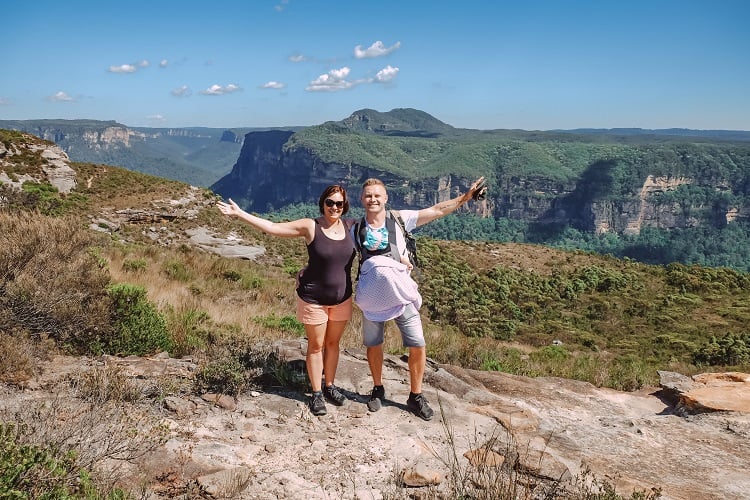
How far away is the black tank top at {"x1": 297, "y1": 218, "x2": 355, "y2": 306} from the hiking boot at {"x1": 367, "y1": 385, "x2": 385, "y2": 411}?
3.21 feet

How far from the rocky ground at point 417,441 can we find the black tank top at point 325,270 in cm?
106

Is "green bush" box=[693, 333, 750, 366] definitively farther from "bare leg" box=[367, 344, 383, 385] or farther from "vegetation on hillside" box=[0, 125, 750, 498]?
"bare leg" box=[367, 344, 383, 385]

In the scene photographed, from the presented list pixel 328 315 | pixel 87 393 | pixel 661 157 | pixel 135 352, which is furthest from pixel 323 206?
pixel 661 157

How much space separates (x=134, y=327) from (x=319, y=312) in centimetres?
249

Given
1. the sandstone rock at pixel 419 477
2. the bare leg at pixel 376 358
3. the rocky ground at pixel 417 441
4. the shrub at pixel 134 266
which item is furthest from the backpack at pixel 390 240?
the shrub at pixel 134 266

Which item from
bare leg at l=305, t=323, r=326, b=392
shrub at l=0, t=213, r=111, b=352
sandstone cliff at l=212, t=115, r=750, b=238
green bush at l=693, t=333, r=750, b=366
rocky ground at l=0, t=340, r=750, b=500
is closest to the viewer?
rocky ground at l=0, t=340, r=750, b=500

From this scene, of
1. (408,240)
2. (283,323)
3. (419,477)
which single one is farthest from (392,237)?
(283,323)

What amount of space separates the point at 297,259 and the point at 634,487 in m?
Answer: 20.9

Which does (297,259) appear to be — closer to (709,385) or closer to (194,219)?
(194,219)

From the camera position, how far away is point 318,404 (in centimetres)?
421

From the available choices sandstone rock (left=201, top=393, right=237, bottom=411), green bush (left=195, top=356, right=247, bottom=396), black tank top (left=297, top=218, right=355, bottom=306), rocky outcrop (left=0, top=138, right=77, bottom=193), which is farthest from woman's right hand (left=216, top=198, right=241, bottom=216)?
rocky outcrop (left=0, top=138, right=77, bottom=193)

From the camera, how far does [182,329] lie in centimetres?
595

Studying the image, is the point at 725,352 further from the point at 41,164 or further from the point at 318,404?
the point at 41,164

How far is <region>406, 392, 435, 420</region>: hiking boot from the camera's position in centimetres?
426
